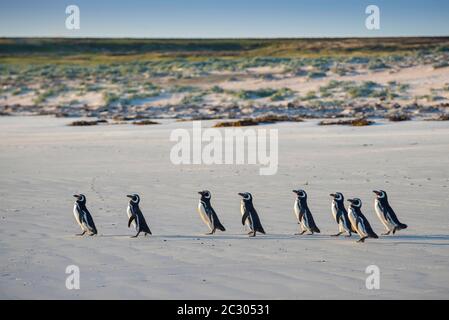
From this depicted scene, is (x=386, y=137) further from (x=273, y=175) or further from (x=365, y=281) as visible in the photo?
(x=365, y=281)

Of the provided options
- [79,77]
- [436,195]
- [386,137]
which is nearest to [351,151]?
[386,137]

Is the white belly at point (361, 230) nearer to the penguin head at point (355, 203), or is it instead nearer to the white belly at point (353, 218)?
the white belly at point (353, 218)

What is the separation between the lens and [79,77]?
53.0 m

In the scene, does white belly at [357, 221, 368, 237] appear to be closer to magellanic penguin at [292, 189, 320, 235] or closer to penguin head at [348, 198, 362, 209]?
penguin head at [348, 198, 362, 209]

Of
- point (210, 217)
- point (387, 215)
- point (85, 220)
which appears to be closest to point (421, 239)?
point (387, 215)

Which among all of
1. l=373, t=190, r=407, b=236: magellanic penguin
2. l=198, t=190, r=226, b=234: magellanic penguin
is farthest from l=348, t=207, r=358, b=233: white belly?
l=198, t=190, r=226, b=234: magellanic penguin

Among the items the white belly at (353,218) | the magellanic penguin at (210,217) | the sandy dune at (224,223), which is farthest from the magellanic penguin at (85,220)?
the white belly at (353,218)

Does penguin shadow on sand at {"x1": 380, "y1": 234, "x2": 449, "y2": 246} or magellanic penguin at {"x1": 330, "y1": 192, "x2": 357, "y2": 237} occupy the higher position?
magellanic penguin at {"x1": 330, "y1": 192, "x2": 357, "y2": 237}

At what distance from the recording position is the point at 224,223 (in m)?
10.0

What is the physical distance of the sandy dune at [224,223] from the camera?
22.7ft

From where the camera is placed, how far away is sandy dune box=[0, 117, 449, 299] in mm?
6906

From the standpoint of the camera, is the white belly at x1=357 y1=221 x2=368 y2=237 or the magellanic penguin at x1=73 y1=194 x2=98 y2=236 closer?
the white belly at x1=357 y1=221 x2=368 y2=237

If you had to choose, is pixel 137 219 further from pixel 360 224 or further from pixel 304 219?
pixel 360 224

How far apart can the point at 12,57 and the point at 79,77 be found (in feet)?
114
